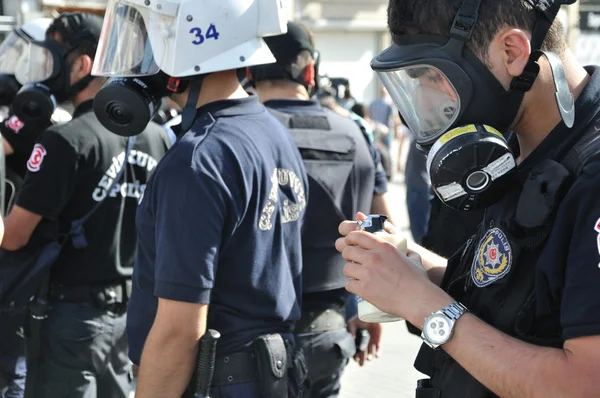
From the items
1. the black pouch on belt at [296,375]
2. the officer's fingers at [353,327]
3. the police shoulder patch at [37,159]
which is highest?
the police shoulder patch at [37,159]

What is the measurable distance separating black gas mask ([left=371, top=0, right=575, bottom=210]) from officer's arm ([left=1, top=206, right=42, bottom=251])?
214cm

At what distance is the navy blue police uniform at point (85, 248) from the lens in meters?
3.51

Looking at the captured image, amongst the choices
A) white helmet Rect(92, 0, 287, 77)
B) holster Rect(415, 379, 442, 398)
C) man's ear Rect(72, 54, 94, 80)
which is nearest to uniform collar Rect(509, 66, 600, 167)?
holster Rect(415, 379, 442, 398)

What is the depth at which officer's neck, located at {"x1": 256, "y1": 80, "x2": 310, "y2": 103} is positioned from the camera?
4.01m

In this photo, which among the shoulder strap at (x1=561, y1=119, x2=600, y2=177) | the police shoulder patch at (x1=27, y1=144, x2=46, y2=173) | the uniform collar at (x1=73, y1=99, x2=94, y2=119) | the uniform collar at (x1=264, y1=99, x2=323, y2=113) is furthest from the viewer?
the uniform collar at (x1=264, y1=99, x2=323, y2=113)

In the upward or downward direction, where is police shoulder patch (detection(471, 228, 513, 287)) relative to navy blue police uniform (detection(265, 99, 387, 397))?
upward

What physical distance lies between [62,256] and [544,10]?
8.45 feet

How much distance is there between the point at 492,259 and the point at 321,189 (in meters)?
1.97

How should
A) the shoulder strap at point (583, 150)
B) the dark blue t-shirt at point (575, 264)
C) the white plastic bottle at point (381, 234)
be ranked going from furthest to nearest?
the white plastic bottle at point (381, 234) → the shoulder strap at point (583, 150) → the dark blue t-shirt at point (575, 264)

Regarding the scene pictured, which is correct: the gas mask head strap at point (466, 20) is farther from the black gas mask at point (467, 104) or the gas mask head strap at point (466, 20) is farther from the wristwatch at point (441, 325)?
the wristwatch at point (441, 325)

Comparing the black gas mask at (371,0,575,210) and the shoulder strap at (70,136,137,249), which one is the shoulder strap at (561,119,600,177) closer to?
the black gas mask at (371,0,575,210)

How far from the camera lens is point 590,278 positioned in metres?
1.45

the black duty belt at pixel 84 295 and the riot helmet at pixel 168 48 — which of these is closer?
the riot helmet at pixel 168 48

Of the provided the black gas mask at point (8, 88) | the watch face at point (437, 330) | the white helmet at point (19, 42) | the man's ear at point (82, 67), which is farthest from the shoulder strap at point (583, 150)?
the black gas mask at point (8, 88)
